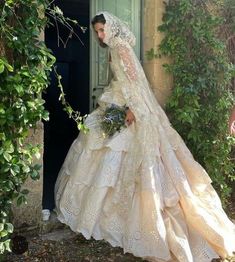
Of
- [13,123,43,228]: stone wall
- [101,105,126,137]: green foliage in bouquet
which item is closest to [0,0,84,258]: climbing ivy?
[13,123,43,228]: stone wall

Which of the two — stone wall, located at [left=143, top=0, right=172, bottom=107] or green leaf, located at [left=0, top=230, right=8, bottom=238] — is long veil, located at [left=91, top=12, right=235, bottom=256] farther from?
green leaf, located at [left=0, top=230, right=8, bottom=238]

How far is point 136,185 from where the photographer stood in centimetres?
354

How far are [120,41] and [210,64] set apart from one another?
114cm

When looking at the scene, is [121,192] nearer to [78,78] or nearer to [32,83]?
[32,83]

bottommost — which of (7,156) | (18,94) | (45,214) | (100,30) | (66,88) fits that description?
(45,214)

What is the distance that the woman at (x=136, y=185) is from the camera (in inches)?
129

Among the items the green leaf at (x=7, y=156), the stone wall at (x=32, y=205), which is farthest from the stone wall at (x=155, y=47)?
the green leaf at (x=7, y=156)

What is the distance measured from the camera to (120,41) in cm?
380

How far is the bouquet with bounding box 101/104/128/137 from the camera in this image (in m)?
3.72

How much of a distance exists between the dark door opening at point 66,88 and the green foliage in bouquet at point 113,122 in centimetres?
141

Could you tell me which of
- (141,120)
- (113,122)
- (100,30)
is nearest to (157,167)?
(141,120)

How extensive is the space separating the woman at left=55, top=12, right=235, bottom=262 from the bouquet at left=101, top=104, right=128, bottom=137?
0.16 feet

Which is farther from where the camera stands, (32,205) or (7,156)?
(32,205)

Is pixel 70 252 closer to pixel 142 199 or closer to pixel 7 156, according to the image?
pixel 142 199
